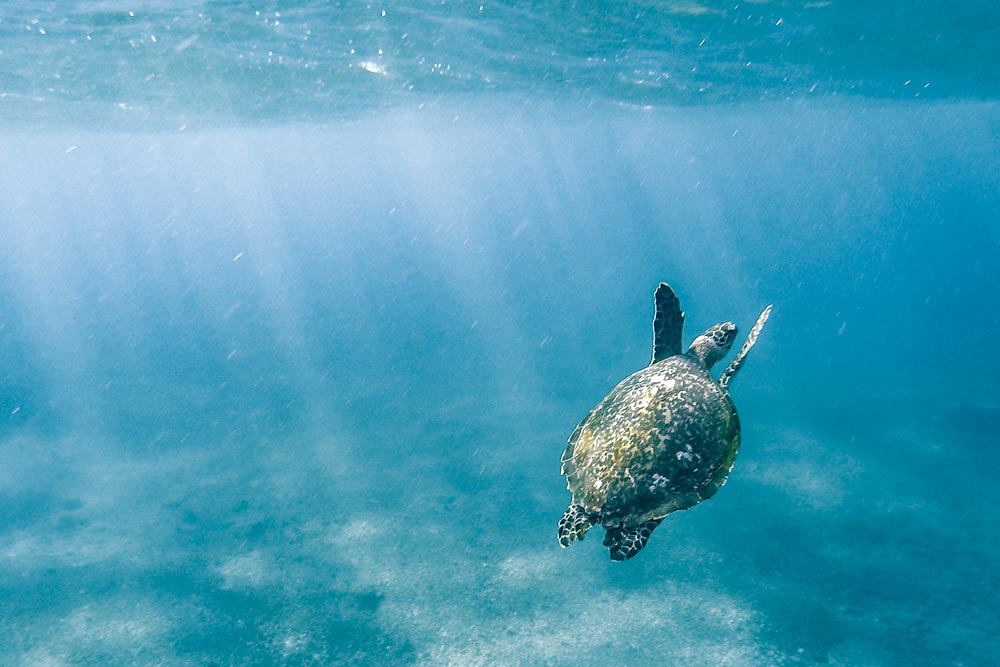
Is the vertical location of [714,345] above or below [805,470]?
above

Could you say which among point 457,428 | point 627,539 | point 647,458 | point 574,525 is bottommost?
point 457,428

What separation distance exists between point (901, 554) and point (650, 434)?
35.2 ft

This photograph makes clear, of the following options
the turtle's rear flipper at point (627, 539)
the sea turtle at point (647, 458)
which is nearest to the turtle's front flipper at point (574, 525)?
the sea turtle at point (647, 458)

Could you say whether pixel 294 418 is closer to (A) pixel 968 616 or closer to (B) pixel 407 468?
(B) pixel 407 468

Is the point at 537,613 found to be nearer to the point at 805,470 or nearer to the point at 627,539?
the point at 627,539

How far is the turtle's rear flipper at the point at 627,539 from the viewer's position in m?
3.03

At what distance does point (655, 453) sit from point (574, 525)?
0.55 m

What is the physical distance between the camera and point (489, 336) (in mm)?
34125

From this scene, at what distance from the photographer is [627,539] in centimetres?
312

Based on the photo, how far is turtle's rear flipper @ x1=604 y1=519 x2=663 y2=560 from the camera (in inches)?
119

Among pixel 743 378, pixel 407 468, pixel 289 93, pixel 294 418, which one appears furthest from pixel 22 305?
pixel 743 378

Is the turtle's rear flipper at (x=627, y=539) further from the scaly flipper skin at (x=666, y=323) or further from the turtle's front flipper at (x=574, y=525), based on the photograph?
the scaly flipper skin at (x=666, y=323)

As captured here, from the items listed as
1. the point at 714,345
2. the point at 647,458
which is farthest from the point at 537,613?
the point at 647,458

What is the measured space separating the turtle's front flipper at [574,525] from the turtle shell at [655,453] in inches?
2.3
